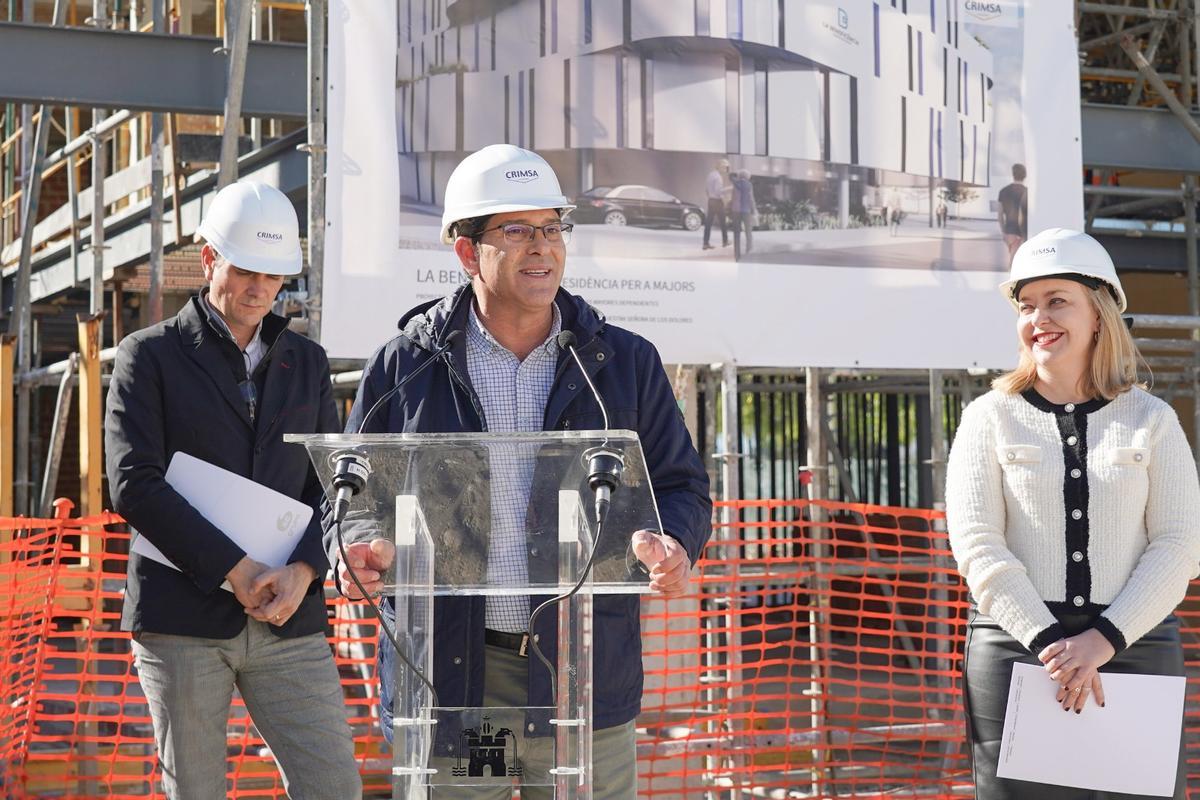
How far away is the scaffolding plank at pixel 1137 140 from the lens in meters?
8.20

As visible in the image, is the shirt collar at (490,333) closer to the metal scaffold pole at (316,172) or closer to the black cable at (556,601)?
the black cable at (556,601)

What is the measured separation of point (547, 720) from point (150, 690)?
153 centimetres

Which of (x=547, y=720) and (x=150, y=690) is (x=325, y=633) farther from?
(x=547, y=720)

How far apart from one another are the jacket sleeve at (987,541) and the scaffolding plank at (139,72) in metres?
4.57

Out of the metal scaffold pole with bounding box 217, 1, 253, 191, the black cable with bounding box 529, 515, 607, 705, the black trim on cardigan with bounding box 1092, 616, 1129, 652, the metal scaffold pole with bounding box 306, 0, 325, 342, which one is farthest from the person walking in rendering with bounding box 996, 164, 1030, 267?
the black cable with bounding box 529, 515, 607, 705

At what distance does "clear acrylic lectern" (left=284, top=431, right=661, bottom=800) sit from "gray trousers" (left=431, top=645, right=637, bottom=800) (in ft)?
0.65

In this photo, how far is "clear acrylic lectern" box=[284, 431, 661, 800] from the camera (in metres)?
2.63

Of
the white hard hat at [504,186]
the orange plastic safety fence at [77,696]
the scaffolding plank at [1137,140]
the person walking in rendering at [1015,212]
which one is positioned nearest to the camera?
the white hard hat at [504,186]

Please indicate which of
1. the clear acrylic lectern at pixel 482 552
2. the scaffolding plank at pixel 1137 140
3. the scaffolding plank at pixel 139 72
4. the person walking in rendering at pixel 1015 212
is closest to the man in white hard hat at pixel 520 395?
the clear acrylic lectern at pixel 482 552

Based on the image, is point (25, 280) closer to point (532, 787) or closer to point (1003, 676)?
point (532, 787)

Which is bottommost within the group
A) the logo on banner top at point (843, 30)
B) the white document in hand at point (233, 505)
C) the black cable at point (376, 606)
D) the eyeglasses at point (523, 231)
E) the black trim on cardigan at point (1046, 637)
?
the black trim on cardigan at point (1046, 637)

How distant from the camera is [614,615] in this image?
3.14 metres

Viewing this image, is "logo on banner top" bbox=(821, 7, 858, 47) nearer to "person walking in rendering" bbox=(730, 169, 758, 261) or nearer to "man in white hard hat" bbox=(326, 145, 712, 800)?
"person walking in rendering" bbox=(730, 169, 758, 261)

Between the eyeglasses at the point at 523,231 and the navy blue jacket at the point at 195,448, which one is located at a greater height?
the eyeglasses at the point at 523,231
